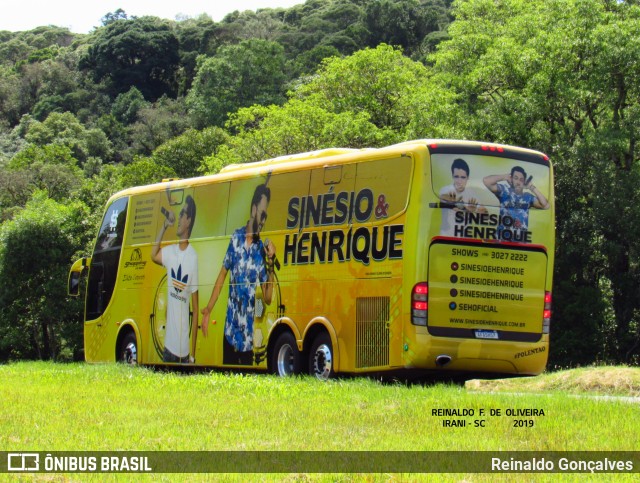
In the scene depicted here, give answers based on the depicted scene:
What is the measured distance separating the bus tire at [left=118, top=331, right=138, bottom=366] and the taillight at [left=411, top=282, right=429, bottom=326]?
30.3 feet

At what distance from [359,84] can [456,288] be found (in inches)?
1504

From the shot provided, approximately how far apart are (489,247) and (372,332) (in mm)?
2130

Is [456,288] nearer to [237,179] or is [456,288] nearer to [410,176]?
[410,176]

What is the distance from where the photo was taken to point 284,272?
1825cm

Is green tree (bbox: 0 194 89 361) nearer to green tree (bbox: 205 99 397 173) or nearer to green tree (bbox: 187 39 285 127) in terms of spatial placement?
green tree (bbox: 205 99 397 173)

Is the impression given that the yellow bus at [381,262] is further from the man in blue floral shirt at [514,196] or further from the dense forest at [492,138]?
the dense forest at [492,138]

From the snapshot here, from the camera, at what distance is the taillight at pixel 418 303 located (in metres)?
15.4

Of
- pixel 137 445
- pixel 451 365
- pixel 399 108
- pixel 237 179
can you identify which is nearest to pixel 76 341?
pixel 399 108

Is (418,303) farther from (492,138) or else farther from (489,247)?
(492,138)

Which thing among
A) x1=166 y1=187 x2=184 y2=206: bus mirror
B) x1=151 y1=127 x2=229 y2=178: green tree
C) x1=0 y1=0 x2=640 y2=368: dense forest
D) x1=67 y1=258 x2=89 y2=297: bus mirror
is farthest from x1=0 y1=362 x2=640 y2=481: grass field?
x1=151 y1=127 x2=229 y2=178: green tree

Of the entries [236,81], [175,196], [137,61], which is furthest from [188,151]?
[137,61]

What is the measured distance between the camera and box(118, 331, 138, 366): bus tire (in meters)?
23.2

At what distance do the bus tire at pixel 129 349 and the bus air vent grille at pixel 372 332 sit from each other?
7.98 metres

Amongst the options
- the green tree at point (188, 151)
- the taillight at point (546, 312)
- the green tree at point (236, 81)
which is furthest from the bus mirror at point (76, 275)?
the green tree at point (236, 81)
